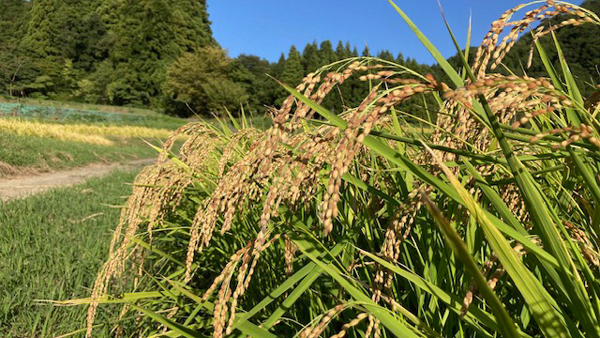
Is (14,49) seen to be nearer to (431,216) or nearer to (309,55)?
(309,55)

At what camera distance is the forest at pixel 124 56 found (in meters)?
48.1

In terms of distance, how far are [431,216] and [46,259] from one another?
3089mm

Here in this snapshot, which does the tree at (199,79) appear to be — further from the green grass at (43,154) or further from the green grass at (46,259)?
the green grass at (46,259)

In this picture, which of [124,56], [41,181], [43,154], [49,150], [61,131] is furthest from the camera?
[124,56]

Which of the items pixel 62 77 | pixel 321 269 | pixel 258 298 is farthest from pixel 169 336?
pixel 62 77

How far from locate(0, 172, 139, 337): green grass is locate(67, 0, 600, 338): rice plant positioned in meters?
0.57

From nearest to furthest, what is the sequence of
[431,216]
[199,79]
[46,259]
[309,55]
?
[431,216], [46,259], [199,79], [309,55]

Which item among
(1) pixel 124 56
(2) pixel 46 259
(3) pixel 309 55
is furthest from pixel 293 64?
(2) pixel 46 259

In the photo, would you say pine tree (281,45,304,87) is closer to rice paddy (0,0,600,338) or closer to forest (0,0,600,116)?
forest (0,0,600,116)

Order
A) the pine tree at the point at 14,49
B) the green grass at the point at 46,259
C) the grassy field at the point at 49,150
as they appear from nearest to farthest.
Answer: the green grass at the point at 46,259, the grassy field at the point at 49,150, the pine tree at the point at 14,49

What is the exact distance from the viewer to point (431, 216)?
1012mm

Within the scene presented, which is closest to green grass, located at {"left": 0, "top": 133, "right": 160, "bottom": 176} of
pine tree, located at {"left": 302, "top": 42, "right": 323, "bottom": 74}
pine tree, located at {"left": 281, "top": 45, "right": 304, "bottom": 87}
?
pine tree, located at {"left": 281, "top": 45, "right": 304, "bottom": 87}

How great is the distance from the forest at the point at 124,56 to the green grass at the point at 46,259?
41726mm

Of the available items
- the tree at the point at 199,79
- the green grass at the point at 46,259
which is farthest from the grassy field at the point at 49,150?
the tree at the point at 199,79
